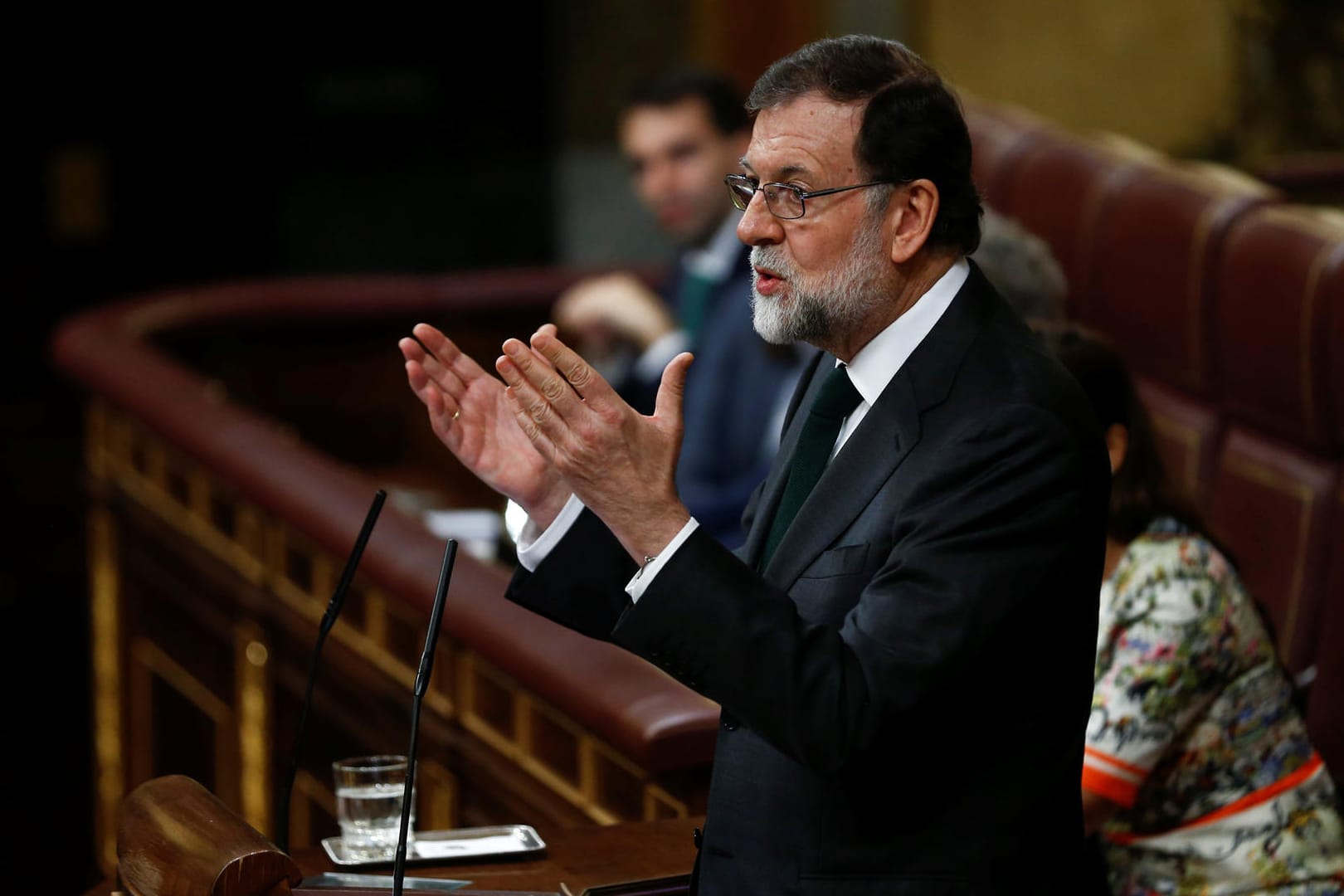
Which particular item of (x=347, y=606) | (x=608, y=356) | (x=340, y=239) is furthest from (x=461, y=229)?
(x=347, y=606)

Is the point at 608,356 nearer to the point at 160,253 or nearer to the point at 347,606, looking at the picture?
the point at 347,606

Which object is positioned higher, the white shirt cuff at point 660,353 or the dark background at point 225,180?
the white shirt cuff at point 660,353

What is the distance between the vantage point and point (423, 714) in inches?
120

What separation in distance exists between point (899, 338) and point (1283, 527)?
1603 millimetres

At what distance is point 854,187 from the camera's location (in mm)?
1600

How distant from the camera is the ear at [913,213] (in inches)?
63.2

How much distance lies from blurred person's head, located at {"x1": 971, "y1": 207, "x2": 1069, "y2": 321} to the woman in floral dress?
0.60m

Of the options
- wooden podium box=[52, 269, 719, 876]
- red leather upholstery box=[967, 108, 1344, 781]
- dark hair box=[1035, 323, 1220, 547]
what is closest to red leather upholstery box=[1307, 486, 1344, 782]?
red leather upholstery box=[967, 108, 1344, 781]

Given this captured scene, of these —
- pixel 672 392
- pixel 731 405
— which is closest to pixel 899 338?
pixel 672 392

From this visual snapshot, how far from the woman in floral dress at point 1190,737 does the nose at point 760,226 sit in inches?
27.3

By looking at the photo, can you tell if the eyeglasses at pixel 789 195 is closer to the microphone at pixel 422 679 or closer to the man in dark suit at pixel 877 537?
the man in dark suit at pixel 877 537

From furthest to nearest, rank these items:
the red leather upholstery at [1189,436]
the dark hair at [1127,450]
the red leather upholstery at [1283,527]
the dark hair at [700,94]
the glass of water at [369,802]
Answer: the dark hair at [700,94] < the red leather upholstery at [1189,436] < the red leather upholstery at [1283,527] < the dark hair at [1127,450] < the glass of water at [369,802]

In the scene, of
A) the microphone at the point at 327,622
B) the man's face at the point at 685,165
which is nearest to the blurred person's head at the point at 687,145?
the man's face at the point at 685,165

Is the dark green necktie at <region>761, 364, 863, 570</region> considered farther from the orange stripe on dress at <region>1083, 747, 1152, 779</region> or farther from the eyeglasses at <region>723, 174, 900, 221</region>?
the orange stripe on dress at <region>1083, 747, 1152, 779</region>
